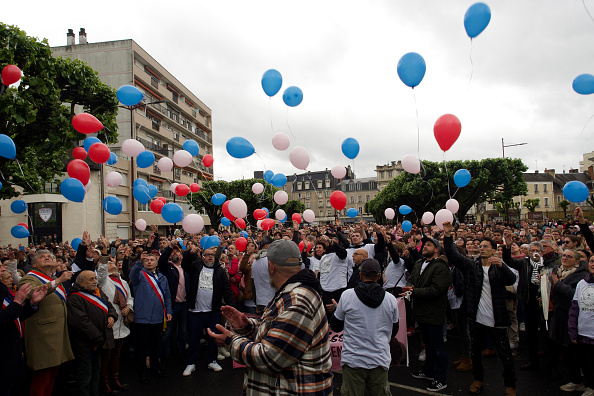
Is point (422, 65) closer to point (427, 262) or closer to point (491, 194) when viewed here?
point (427, 262)

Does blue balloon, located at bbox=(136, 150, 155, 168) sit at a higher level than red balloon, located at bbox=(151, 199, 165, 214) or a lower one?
higher

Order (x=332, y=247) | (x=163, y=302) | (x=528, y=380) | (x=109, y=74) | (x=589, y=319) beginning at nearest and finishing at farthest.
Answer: (x=589, y=319)
(x=528, y=380)
(x=163, y=302)
(x=332, y=247)
(x=109, y=74)

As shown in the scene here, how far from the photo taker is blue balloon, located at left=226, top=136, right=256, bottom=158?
7973 mm

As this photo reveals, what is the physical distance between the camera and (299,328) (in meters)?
1.88

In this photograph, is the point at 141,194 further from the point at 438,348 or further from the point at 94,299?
the point at 438,348

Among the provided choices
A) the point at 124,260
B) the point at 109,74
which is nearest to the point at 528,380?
the point at 124,260

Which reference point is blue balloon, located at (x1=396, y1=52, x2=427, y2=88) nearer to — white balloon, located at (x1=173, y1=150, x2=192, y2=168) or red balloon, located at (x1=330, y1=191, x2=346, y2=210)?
red balloon, located at (x1=330, y1=191, x2=346, y2=210)

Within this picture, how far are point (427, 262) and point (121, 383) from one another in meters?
4.53

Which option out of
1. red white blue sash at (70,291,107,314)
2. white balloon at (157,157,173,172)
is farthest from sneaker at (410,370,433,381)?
white balloon at (157,157,173,172)

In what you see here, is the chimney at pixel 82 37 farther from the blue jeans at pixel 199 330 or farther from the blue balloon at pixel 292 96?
the blue jeans at pixel 199 330

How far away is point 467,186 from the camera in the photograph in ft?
99.6

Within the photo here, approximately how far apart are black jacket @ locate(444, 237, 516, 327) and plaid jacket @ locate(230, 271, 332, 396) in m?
3.09

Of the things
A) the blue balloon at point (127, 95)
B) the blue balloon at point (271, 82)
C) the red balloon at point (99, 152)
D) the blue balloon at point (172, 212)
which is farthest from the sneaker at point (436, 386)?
the blue balloon at point (127, 95)

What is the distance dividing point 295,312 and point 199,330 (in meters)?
4.11
